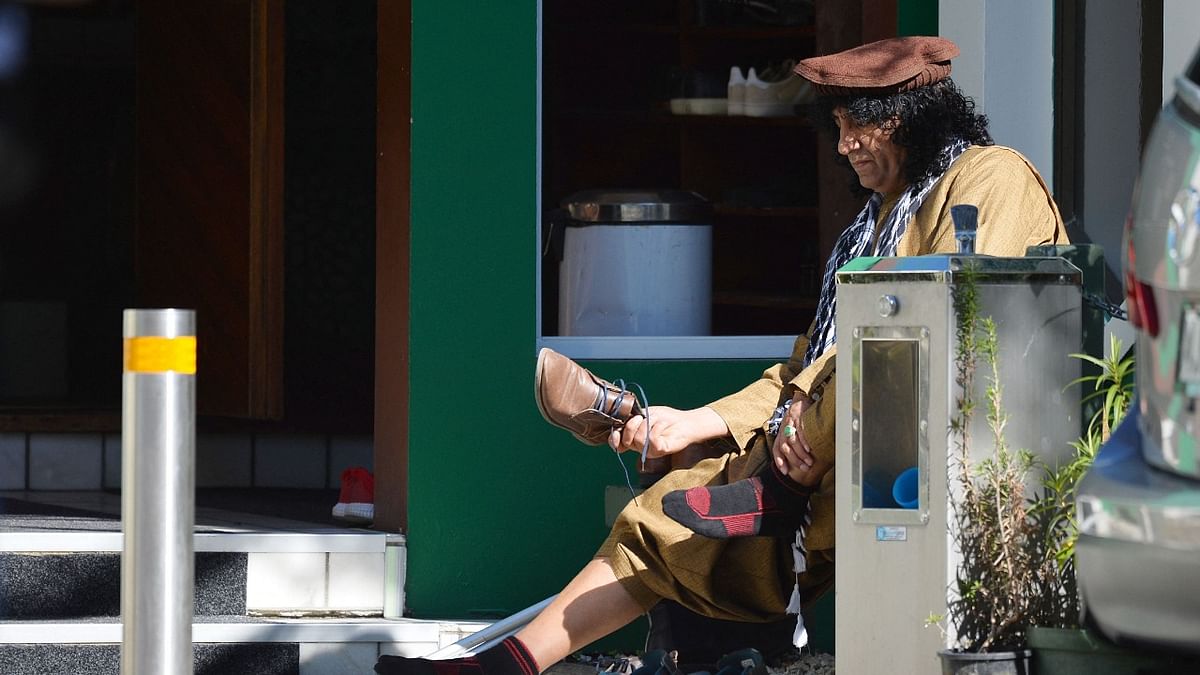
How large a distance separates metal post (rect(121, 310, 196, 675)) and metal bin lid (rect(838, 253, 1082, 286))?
1.16 meters

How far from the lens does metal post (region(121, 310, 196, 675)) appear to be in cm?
252

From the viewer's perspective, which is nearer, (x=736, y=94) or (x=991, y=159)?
(x=991, y=159)

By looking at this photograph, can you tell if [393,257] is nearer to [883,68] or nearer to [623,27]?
[623,27]

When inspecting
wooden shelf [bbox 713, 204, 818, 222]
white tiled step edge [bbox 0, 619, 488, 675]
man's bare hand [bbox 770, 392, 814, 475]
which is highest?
wooden shelf [bbox 713, 204, 818, 222]

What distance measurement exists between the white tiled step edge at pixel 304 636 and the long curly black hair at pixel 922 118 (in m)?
1.89

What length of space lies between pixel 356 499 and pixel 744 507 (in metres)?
1.98

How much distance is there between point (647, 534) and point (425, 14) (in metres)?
1.84

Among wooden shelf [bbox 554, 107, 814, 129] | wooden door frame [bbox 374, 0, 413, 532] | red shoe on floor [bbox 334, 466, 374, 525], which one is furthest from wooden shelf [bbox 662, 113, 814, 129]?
red shoe on floor [bbox 334, 466, 374, 525]

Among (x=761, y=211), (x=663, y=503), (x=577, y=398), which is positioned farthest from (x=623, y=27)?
(x=663, y=503)

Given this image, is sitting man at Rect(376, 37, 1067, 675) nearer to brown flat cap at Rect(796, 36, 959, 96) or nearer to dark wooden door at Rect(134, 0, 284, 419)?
brown flat cap at Rect(796, 36, 959, 96)

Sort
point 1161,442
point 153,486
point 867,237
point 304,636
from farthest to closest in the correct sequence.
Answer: point 304,636 < point 867,237 < point 153,486 < point 1161,442

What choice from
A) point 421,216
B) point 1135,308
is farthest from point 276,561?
point 1135,308

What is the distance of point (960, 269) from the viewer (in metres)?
2.77

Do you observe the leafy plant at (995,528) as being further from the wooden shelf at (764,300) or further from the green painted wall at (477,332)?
the wooden shelf at (764,300)
